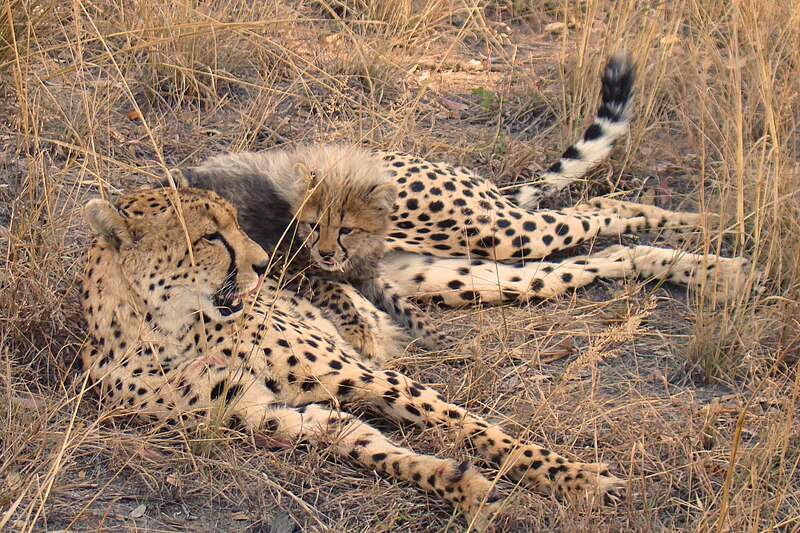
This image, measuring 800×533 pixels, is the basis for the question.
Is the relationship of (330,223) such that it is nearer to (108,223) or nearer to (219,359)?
(219,359)

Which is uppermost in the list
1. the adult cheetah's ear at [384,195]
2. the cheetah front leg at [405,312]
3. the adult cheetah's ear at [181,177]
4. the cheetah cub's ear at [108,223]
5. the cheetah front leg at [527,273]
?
the cheetah cub's ear at [108,223]

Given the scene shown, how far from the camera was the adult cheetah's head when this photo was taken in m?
2.59

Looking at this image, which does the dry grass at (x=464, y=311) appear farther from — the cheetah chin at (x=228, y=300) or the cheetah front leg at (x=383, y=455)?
the cheetah chin at (x=228, y=300)

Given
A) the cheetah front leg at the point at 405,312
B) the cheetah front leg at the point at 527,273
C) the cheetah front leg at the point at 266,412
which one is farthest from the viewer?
the cheetah front leg at the point at 527,273

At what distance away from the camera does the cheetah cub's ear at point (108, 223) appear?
8.10ft

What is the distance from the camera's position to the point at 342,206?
335cm

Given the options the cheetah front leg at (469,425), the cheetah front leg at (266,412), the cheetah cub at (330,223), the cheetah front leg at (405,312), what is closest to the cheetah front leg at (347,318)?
the cheetah cub at (330,223)

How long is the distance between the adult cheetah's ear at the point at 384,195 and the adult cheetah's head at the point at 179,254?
781 millimetres

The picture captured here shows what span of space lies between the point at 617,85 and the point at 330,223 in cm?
124

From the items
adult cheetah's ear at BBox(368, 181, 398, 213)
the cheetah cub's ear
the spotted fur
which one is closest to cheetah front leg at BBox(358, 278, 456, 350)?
adult cheetah's ear at BBox(368, 181, 398, 213)

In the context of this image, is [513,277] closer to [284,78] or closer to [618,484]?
[618,484]

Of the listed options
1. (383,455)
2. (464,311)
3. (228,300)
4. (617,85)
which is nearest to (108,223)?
(228,300)

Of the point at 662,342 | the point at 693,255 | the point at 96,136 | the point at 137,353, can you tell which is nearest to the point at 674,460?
the point at 662,342

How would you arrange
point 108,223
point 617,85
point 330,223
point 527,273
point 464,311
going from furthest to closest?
point 617,85 < point 527,273 < point 464,311 < point 330,223 < point 108,223
